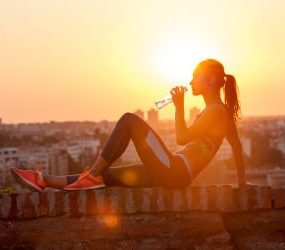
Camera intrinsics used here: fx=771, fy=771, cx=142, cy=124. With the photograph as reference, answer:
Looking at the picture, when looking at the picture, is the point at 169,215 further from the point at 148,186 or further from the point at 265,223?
the point at 265,223

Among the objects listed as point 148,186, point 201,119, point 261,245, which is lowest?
point 261,245

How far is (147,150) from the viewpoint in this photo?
4.65 metres

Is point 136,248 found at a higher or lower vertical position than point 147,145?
lower

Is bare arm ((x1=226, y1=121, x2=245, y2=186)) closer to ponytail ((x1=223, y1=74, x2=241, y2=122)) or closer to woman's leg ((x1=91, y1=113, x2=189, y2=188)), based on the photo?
ponytail ((x1=223, y1=74, x2=241, y2=122))

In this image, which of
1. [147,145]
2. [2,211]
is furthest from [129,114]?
[2,211]

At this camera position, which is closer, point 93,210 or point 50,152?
point 93,210

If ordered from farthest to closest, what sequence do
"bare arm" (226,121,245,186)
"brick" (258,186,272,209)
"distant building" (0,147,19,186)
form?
1. "distant building" (0,147,19,186)
2. "bare arm" (226,121,245,186)
3. "brick" (258,186,272,209)

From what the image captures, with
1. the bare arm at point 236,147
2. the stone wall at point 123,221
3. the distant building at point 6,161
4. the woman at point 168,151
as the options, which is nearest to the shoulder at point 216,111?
the woman at point 168,151

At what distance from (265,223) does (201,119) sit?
29.5 inches

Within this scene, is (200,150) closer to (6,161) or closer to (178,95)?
(178,95)

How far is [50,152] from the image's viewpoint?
3081 inches

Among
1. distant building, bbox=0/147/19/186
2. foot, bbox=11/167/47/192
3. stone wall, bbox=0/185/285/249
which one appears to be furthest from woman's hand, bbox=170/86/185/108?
distant building, bbox=0/147/19/186

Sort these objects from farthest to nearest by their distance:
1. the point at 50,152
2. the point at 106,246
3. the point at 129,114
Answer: the point at 50,152
the point at 129,114
the point at 106,246

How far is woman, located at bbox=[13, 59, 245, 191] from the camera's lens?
462 centimetres
